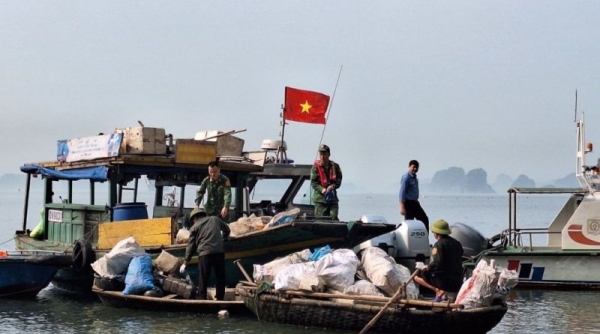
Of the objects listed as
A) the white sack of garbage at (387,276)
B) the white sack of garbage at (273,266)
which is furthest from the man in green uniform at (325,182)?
the white sack of garbage at (387,276)

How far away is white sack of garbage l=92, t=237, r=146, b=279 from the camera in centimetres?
1401

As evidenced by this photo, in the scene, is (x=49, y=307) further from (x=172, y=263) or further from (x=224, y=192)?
(x=224, y=192)

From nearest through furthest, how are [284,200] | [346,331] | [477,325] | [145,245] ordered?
[477,325], [346,331], [145,245], [284,200]

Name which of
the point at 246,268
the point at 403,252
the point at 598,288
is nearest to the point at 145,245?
the point at 246,268

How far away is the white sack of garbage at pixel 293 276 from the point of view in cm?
1201

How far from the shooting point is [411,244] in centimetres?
1511

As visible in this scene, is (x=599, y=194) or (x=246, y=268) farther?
(x=599, y=194)

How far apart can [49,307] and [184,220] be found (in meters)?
2.71

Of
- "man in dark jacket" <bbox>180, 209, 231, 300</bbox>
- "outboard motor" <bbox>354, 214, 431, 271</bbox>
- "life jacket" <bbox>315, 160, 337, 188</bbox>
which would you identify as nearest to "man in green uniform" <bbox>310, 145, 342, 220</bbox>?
"life jacket" <bbox>315, 160, 337, 188</bbox>

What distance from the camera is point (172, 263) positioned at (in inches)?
547

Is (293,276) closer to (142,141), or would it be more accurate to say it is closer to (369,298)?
(369,298)

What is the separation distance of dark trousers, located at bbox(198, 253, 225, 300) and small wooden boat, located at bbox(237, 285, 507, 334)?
0.55 meters

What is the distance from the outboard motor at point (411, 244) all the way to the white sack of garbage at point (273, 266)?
261 centimetres

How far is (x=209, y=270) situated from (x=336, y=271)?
7.53ft
